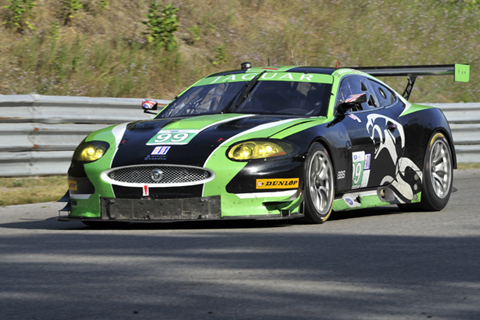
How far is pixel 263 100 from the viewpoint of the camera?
26.6 ft

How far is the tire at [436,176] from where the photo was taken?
351 inches

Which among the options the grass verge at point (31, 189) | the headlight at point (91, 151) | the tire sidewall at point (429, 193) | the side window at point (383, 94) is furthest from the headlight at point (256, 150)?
the grass verge at point (31, 189)

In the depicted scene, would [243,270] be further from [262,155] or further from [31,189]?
[31,189]

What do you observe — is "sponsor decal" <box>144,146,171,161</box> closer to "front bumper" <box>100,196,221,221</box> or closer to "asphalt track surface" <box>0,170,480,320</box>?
"front bumper" <box>100,196,221,221</box>

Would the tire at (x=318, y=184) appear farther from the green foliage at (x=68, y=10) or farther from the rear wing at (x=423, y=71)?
the green foliage at (x=68, y=10)

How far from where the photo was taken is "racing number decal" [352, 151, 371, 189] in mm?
7907

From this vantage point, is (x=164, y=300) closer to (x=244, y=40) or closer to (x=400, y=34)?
(x=244, y=40)


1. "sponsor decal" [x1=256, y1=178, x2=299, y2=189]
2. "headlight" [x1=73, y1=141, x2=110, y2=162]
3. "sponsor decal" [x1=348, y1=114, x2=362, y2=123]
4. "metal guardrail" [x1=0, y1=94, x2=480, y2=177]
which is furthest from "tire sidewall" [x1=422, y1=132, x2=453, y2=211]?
"metal guardrail" [x1=0, y1=94, x2=480, y2=177]

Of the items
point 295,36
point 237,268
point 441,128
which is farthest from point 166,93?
point 237,268

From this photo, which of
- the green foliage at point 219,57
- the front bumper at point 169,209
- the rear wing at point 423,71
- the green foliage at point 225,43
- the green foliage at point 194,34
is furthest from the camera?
the green foliage at point 194,34

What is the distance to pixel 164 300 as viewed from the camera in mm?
4406

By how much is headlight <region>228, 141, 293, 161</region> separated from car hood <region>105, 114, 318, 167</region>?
72 mm

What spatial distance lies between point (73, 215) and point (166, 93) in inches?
368

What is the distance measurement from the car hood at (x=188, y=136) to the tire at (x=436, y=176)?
6.31 ft
